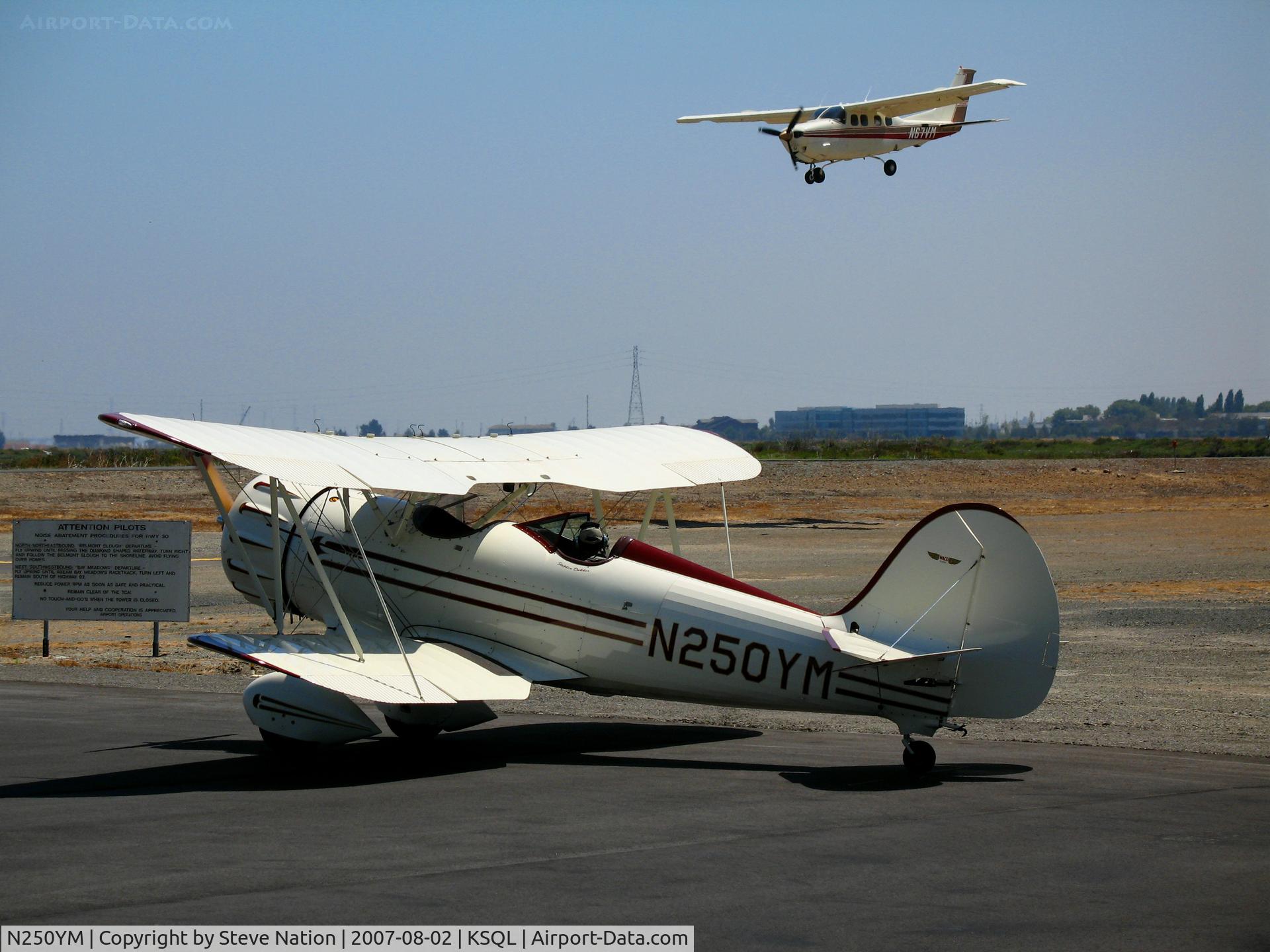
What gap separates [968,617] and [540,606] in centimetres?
389

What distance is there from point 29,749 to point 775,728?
7186 mm

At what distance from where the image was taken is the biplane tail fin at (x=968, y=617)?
9.97 m

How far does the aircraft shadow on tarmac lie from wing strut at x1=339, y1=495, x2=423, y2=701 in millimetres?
870

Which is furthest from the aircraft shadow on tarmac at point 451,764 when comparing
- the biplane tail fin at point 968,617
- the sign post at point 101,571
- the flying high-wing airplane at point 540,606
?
the sign post at point 101,571

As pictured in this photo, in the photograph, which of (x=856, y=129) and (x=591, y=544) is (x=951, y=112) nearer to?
(x=856, y=129)

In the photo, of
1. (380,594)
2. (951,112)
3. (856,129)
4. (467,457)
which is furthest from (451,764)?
(951,112)

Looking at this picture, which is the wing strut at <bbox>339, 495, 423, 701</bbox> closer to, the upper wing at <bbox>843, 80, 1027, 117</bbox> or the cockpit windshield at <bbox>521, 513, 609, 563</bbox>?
the cockpit windshield at <bbox>521, 513, 609, 563</bbox>

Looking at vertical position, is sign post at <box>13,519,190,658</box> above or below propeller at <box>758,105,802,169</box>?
below

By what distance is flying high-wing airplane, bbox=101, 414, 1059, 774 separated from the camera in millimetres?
10180

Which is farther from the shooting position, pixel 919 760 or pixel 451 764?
pixel 451 764

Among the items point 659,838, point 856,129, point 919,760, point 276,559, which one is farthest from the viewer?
point 856,129

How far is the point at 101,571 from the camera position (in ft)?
62.1

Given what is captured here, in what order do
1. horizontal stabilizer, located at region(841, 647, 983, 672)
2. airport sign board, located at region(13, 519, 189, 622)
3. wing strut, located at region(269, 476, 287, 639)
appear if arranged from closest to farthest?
horizontal stabilizer, located at region(841, 647, 983, 672) → wing strut, located at region(269, 476, 287, 639) → airport sign board, located at region(13, 519, 189, 622)

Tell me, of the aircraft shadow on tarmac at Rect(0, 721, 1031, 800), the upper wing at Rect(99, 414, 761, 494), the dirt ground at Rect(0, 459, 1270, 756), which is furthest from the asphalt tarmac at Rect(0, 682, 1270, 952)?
the upper wing at Rect(99, 414, 761, 494)
